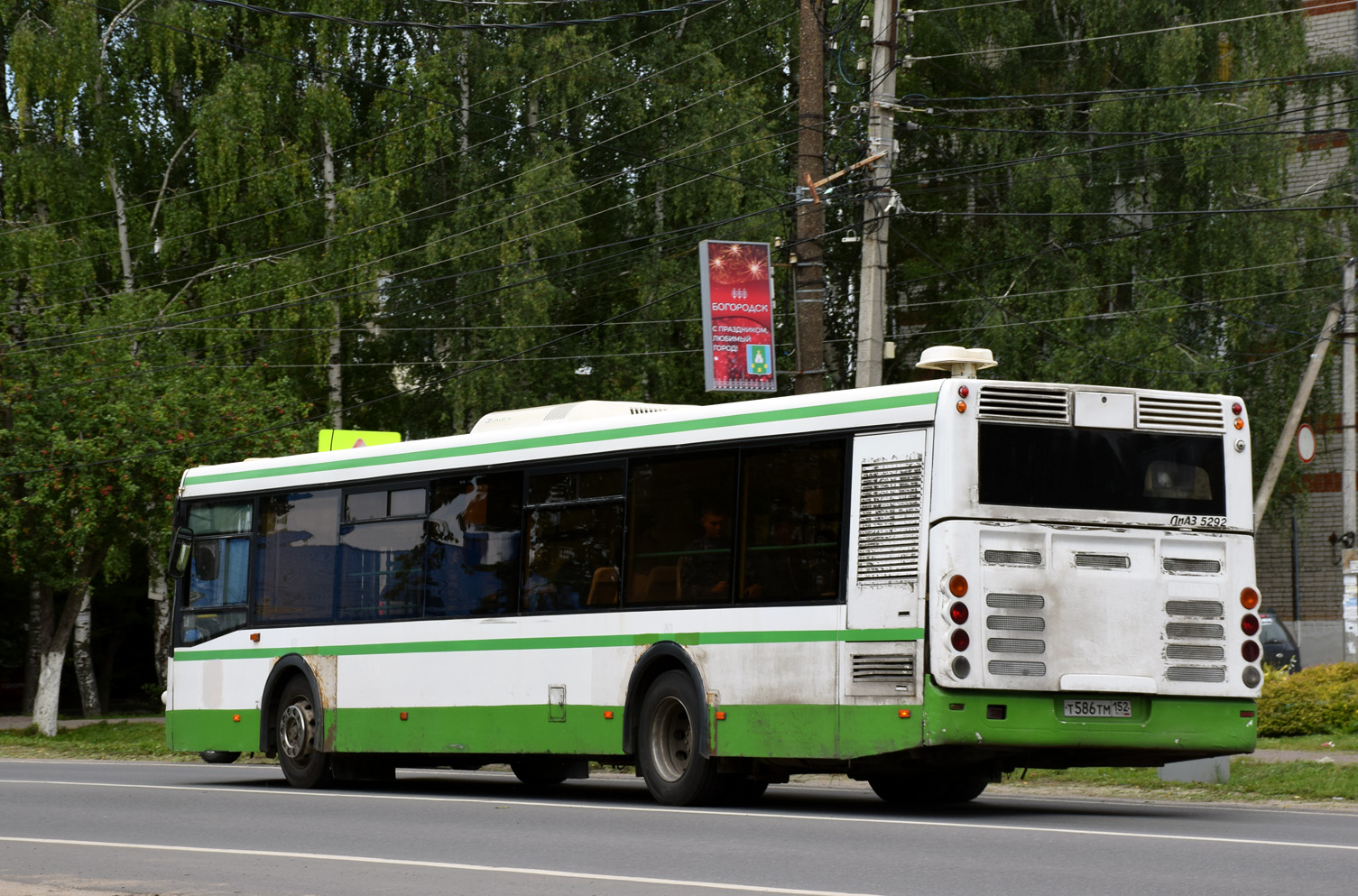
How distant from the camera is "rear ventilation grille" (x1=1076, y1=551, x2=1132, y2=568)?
12859 mm

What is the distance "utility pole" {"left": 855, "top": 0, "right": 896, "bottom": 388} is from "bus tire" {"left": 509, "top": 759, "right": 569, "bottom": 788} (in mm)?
4886

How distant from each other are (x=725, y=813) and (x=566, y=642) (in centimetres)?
247

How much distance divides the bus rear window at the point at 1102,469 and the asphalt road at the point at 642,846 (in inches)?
81.6

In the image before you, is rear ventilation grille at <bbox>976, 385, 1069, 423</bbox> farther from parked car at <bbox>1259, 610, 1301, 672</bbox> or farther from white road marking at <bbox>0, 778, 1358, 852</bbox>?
parked car at <bbox>1259, 610, 1301, 672</bbox>

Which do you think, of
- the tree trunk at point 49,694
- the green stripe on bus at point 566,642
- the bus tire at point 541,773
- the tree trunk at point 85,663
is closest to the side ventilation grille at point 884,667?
the green stripe on bus at point 566,642

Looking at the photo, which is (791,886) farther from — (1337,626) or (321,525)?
(1337,626)

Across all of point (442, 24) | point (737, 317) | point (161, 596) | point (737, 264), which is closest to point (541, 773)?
point (737, 317)

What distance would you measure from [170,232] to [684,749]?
1028 inches

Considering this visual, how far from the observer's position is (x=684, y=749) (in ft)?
47.1

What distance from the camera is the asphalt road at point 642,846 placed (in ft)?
30.3

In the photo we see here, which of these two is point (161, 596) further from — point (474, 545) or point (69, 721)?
point (474, 545)

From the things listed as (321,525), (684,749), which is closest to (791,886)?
(684,749)

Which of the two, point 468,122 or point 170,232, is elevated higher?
point 468,122

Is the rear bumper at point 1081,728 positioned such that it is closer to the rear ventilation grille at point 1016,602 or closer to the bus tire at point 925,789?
the rear ventilation grille at point 1016,602
